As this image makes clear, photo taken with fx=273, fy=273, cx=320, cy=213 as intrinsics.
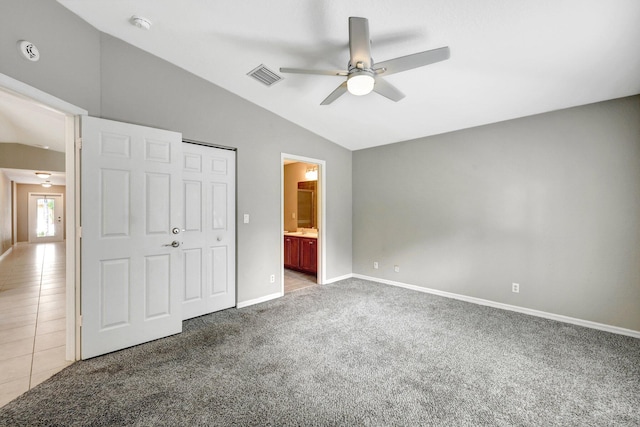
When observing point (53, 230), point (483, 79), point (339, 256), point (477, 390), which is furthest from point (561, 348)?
point (53, 230)

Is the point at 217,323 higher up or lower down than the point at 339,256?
lower down

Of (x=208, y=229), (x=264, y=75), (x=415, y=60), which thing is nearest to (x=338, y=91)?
(x=415, y=60)

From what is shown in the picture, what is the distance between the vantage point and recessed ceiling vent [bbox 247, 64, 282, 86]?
3.04 meters

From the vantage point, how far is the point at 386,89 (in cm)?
247

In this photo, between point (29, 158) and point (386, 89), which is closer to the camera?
point (386, 89)

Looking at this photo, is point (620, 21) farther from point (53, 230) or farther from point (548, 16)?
point (53, 230)

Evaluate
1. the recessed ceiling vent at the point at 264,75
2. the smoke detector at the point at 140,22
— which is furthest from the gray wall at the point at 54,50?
the recessed ceiling vent at the point at 264,75

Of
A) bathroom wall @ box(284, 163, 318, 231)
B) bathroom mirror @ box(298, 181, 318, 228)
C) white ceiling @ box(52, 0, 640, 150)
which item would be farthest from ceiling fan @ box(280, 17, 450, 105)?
bathroom wall @ box(284, 163, 318, 231)

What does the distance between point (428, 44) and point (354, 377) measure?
9.46 feet

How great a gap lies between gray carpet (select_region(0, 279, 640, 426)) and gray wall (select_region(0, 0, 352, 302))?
130 cm

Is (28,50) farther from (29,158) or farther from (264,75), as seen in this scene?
(29,158)

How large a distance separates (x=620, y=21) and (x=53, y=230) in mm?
17166

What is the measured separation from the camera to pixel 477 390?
6.69ft

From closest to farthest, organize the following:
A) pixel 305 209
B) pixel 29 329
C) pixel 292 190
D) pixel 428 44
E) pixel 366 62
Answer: pixel 366 62 → pixel 428 44 → pixel 29 329 → pixel 305 209 → pixel 292 190
